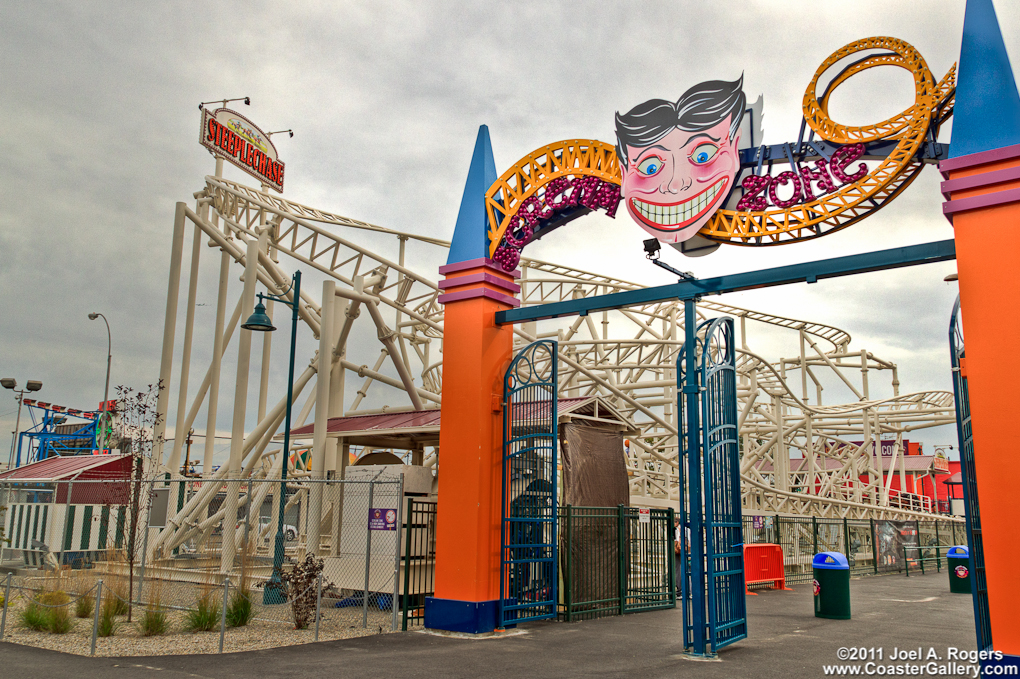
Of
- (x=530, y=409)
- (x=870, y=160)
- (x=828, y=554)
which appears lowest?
(x=828, y=554)

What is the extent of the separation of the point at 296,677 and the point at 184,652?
94.7 inches

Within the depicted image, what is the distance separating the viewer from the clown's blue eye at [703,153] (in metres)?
9.50

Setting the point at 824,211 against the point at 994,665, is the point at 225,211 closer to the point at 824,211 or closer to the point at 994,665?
the point at 824,211

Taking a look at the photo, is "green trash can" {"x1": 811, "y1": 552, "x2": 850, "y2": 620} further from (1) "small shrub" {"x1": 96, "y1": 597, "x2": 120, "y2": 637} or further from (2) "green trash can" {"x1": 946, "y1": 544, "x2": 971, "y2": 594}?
(1) "small shrub" {"x1": 96, "y1": 597, "x2": 120, "y2": 637}

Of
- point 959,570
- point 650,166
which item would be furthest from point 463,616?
point 959,570

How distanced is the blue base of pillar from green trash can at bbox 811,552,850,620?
20.3 feet

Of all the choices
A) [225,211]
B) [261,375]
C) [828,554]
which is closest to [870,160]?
[828,554]

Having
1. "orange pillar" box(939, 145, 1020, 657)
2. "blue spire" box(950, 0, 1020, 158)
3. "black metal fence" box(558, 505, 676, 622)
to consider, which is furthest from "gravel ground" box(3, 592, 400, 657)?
"blue spire" box(950, 0, 1020, 158)

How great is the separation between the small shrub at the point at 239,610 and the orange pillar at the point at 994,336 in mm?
9677

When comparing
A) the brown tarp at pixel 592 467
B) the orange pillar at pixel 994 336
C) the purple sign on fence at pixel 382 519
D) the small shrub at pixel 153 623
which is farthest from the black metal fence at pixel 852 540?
the small shrub at pixel 153 623

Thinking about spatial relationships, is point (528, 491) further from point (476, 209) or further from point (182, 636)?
point (182, 636)

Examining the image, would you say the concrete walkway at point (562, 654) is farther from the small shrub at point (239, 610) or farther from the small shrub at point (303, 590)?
the small shrub at point (239, 610)

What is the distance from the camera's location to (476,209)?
1182 centimetres

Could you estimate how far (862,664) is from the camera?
28.3 ft
